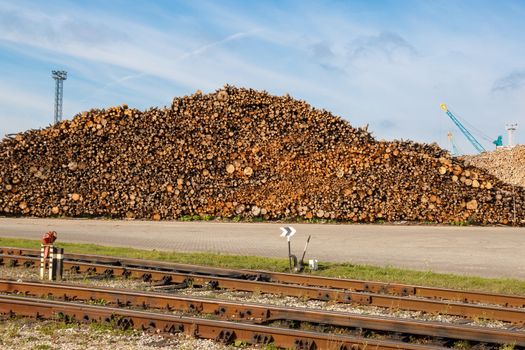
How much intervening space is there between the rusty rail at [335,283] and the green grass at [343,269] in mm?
1348

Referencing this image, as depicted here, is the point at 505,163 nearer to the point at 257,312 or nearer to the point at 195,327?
the point at 257,312

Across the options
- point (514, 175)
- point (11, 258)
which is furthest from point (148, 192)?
point (514, 175)

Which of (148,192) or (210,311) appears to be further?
(148,192)

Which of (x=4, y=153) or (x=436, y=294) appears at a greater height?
(x=4, y=153)

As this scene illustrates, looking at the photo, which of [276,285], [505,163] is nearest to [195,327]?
[276,285]

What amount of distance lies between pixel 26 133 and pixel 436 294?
23507 millimetres

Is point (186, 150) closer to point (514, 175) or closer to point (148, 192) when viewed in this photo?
point (148, 192)

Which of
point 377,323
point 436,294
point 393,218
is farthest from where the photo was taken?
point 393,218

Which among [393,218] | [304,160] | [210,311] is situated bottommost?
[210,311]

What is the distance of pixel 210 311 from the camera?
28.6 feet

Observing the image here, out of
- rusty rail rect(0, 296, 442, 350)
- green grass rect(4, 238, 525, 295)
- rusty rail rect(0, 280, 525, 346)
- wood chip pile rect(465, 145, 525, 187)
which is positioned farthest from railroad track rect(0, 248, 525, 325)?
wood chip pile rect(465, 145, 525, 187)

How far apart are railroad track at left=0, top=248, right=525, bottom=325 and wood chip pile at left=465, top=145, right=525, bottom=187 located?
102 feet

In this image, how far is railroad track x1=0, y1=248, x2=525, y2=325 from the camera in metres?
9.55

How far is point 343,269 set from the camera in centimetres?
1438
